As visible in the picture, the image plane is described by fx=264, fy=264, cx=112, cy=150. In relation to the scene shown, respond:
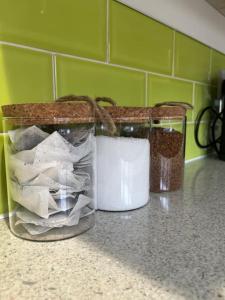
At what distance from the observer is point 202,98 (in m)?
0.99

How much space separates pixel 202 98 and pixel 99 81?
0.56 meters

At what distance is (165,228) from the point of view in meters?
0.39

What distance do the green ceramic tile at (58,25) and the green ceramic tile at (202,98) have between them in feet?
1.66

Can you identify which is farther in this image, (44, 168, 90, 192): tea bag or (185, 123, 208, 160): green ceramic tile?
(185, 123, 208, 160): green ceramic tile

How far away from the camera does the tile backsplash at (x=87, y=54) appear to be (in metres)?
0.42

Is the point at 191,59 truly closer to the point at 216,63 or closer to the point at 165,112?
the point at 216,63

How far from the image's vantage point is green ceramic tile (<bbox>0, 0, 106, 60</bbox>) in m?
0.42

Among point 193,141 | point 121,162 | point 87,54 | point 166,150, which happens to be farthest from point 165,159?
point 193,141

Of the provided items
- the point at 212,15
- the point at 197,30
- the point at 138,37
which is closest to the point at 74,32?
the point at 138,37

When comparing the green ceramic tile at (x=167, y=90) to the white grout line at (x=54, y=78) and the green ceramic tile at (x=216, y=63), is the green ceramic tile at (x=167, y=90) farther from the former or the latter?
the white grout line at (x=54, y=78)

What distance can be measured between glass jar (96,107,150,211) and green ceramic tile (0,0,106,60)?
0.17 metres

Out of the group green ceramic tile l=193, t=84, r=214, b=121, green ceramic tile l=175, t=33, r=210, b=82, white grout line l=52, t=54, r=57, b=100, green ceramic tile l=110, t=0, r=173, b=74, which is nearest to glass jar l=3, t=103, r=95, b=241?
white grout line l=52, t=54, r=57, b=100

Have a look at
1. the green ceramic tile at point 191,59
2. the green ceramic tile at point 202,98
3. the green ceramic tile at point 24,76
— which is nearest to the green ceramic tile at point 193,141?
the green ceramic tile at point 202,98

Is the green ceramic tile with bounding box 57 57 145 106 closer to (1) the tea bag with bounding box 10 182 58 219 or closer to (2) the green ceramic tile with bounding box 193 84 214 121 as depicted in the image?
(1) the tea bag with bounding box 10 182 58 219
